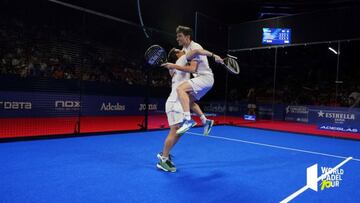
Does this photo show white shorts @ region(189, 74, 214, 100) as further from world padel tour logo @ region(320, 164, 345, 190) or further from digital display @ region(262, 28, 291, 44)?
digital display @ region(262, 28, 291, 44)

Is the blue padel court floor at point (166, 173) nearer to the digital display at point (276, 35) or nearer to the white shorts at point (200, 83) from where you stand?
the white shorts at point (200, 83)

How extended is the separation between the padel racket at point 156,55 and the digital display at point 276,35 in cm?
812

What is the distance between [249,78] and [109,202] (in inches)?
537

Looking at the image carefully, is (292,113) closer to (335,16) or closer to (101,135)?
(335,16)

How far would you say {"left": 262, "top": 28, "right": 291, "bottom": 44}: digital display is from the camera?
35.3 ft

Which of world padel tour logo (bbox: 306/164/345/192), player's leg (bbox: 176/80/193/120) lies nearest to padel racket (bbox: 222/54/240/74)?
player's leg (bbox: 176/80/193/120)

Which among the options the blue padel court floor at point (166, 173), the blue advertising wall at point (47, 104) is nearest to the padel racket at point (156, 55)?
the blue padel court floor at point (166, 173)

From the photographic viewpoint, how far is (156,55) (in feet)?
12.7

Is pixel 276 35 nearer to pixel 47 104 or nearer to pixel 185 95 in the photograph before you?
pixel 47 104

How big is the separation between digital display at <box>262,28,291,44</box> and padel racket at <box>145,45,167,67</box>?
8115 mm

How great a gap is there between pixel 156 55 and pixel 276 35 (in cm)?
823

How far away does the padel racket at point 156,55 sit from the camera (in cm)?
386

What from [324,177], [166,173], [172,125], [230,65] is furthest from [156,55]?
[324,177]

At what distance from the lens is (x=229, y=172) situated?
3771 mm
